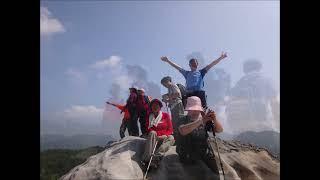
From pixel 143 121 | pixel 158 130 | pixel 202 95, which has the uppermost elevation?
pixel 202 95

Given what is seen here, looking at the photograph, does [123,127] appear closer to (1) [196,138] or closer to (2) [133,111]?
(2) [133,111]

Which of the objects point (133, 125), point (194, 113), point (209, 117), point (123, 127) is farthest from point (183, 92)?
point (123, 127)

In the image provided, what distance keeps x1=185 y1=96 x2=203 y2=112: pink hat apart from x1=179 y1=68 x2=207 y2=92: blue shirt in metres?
0.13

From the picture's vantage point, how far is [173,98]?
5.18 metres

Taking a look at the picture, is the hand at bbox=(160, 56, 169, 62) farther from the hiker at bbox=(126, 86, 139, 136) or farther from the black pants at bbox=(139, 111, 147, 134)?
the black pants at bbox=(139, 111, 147, 134)

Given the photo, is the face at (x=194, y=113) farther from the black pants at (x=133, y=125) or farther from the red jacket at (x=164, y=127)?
the black pants at (x=133, y=125)

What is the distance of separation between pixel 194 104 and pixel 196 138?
0.41 meters

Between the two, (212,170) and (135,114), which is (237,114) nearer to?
(212,170)

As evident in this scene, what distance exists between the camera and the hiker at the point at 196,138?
196 inches

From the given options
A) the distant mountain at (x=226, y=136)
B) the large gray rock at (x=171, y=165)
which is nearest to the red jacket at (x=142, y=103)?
the large gray rock at (x=171, y=165)

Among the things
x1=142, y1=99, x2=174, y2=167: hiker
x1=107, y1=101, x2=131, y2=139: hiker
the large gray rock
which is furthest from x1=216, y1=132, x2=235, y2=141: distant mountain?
x1=107, y1=101, x2=131, y2=139: hiker

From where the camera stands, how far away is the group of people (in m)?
5.00
